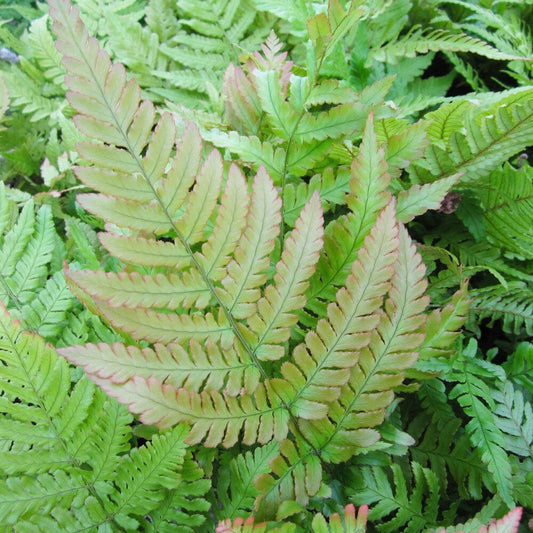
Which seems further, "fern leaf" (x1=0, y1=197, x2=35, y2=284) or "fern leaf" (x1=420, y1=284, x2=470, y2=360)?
"fern leaf" (x1=0, y1=197, x2=35, y2=284)

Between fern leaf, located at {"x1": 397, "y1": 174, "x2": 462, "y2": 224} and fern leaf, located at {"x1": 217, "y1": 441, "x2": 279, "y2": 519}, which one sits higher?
fern leaf, located at {"x1": 397, "y1": 174, "x2": 462, "y2": 224}

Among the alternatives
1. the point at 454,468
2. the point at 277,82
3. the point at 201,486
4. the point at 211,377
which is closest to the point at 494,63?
the point at 277,82

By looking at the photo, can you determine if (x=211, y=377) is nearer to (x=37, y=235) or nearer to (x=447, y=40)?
(x=37, y=235)

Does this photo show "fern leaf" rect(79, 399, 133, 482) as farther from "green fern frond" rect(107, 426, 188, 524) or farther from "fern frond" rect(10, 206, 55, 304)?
"fern frond" rect(10, 206, 55, 304)

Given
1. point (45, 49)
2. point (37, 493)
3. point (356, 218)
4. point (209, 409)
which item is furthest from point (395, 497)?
point (45, 49)

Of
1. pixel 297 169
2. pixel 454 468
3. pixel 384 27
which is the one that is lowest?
pixel 454 468

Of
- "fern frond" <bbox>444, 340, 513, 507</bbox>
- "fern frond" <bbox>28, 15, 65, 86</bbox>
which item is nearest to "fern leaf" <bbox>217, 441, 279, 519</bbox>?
"fern frond" <bbox>444, 340, 513, 507</bbox>

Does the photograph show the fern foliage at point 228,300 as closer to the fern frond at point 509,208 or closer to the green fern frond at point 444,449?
the green fern frond at point 444,449
